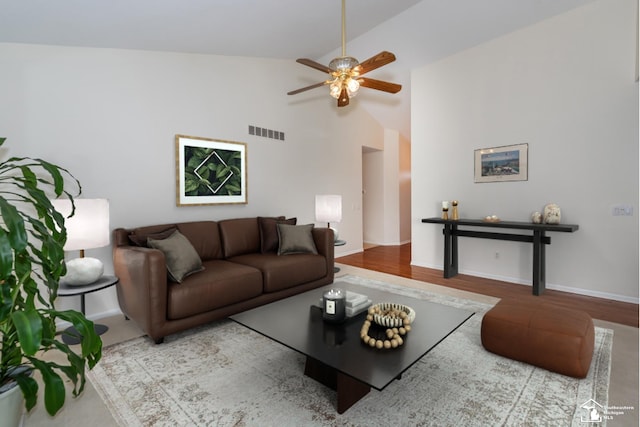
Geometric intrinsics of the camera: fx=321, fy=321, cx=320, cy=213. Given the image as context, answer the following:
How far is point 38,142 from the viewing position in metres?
2.84

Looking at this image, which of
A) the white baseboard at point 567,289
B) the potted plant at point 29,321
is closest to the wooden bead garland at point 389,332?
the potted plant at point 29,321

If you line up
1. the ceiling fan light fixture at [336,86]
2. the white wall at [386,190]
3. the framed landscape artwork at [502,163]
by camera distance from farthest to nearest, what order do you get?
the white wall at [386,190], the framed landscape artwork at [502,163], the ceiling fan light fixture at [336,86]

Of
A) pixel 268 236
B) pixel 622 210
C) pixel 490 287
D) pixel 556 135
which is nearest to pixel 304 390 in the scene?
pixel 268 236

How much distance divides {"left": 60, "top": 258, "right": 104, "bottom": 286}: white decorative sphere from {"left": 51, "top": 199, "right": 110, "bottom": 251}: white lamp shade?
0.12m

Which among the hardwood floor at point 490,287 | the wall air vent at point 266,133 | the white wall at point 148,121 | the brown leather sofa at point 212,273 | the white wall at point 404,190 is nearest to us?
the brown leather sofa at point 212,273

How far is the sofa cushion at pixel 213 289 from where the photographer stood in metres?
2.58

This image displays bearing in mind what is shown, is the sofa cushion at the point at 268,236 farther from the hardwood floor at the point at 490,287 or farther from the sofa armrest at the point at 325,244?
the hardwood floor at the point at 490,287

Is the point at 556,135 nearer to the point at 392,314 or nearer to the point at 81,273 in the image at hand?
the point at 392,314

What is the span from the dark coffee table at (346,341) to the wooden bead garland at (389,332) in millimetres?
28

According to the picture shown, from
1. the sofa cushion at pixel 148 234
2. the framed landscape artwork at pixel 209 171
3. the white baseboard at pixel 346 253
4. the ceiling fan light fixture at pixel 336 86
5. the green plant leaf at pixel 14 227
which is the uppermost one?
the ceiling fan light fixture at pixel 336 86

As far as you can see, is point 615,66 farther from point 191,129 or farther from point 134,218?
point 134,218

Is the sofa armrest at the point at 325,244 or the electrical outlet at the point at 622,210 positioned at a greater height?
the electrical outlet at the point at 622,210

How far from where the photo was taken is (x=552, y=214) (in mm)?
3773

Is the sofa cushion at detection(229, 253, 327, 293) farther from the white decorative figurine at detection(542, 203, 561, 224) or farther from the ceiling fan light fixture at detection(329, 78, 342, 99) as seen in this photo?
the white decorative figurine at detection(542, 203, 561, 224)
